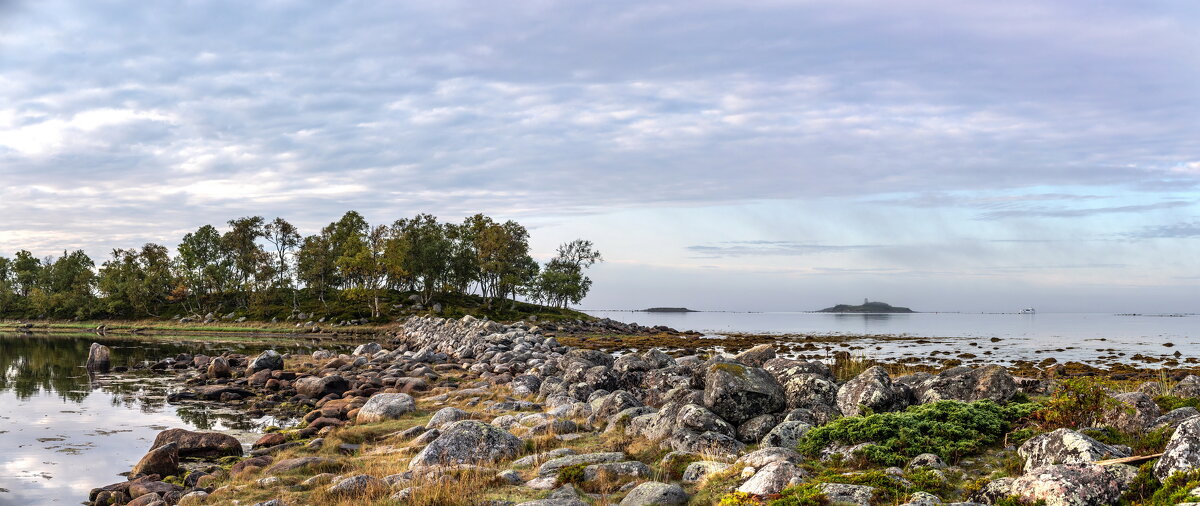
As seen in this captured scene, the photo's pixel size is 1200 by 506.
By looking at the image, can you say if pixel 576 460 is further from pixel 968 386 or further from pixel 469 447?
pixel 968 386

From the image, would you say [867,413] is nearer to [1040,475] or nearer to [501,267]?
[1040,475]

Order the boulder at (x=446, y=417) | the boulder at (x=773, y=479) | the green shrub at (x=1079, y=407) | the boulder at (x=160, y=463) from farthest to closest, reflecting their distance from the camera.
Result: the boulder at (x=446, y=417)
the boulder at (x=160, y=463)
the green shrub at (x=1079, y=407)
the boulder at (x=773, y=479)

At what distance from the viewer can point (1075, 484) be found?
25.9 ft

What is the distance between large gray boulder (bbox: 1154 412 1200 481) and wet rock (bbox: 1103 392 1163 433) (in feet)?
9.91

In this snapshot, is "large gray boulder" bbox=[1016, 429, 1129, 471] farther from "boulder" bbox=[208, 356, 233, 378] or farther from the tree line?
the tree line

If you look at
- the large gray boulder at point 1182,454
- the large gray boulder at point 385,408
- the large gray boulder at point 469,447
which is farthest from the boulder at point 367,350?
the large gray boulder at point 1182,454

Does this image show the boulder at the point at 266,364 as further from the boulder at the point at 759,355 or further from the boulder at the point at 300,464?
the boulder at the point at 759,355

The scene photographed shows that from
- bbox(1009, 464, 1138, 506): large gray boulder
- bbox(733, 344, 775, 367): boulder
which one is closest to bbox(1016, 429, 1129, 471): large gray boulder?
bbox(1009, 464, 1138, 506): large gray boulder

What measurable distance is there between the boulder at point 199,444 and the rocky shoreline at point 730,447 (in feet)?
0.17

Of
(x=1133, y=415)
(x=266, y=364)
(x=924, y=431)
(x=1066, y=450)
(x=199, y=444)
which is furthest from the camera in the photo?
(x=266, y=364)

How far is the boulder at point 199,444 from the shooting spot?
1753 centimetres

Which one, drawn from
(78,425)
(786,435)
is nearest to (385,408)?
(78,425)

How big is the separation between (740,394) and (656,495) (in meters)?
5.04

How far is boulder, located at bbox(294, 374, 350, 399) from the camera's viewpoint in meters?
27.7
